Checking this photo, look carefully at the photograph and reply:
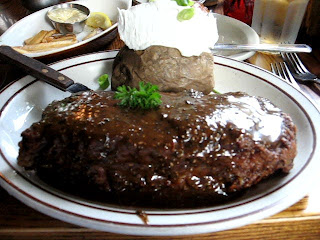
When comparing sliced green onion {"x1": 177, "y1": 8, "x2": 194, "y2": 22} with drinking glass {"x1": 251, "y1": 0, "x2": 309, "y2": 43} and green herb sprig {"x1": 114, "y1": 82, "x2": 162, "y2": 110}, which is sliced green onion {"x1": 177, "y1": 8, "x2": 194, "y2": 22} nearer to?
green herb sprig {"x1": 114, "y1": 82, "x2": 162, "y2": 110}

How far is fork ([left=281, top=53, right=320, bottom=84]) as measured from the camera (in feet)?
7.20

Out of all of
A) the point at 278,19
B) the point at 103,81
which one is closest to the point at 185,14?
the point at 103,81

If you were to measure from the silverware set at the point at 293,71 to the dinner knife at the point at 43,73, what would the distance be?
1.26 m

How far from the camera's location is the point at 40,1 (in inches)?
131

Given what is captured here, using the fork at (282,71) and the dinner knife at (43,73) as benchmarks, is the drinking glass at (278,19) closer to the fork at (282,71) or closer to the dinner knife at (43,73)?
the fork at (282,71)

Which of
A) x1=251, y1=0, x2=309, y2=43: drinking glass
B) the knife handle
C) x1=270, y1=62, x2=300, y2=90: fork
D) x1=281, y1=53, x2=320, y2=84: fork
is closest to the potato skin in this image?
the knife handle

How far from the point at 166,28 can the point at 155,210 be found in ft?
3.15

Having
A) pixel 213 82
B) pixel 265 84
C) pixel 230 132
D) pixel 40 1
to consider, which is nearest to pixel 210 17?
pixel 213 82

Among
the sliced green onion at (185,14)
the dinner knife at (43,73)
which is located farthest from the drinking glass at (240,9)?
the dinner knife at (43,73)

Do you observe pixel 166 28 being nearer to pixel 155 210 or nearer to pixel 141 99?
pixel 141 99

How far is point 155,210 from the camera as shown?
3.92 ft

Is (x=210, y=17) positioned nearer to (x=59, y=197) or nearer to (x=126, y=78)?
(x=126, y=78)

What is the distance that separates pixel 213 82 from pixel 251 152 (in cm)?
75

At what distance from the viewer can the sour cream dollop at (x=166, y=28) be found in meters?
1.75
